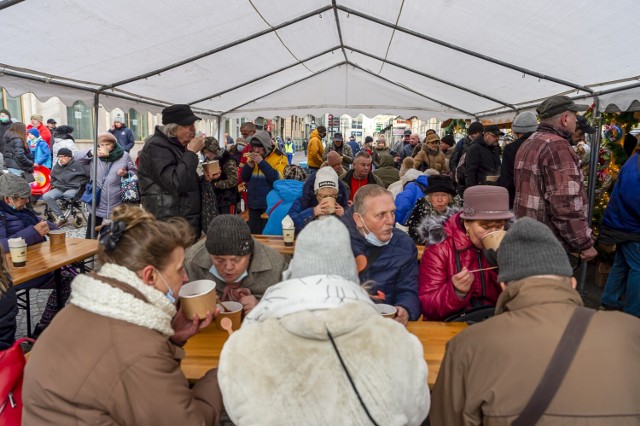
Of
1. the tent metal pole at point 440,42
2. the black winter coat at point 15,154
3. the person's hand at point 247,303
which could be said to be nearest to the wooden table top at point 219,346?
the person's hand at point 247,303

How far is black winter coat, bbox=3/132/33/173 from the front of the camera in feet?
28.6

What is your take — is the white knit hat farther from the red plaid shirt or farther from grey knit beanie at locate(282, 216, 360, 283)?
grey knit beanie at locate(282, 216, 360, 283)

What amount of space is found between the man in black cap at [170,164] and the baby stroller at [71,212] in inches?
217

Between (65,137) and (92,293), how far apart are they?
10874mm

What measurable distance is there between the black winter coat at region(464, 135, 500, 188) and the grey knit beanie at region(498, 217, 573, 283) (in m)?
5.10

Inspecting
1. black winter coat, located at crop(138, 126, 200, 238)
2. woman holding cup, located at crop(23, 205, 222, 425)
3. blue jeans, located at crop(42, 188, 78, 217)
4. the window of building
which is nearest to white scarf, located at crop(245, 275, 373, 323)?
woman holding cup, located at crop(23, 205, 222, 425)

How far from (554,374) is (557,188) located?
2.40 meters

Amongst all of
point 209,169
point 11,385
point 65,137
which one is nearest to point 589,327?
point 11,385

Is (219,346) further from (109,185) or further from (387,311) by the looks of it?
(109,185)

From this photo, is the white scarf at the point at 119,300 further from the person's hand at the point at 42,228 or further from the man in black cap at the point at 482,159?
the man in black cap at the point at 482,159

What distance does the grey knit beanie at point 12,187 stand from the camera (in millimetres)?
3717

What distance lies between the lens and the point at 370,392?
3.88 ft

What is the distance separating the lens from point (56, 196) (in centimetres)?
843

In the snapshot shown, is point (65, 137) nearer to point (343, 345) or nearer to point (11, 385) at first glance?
point (11, 385)
